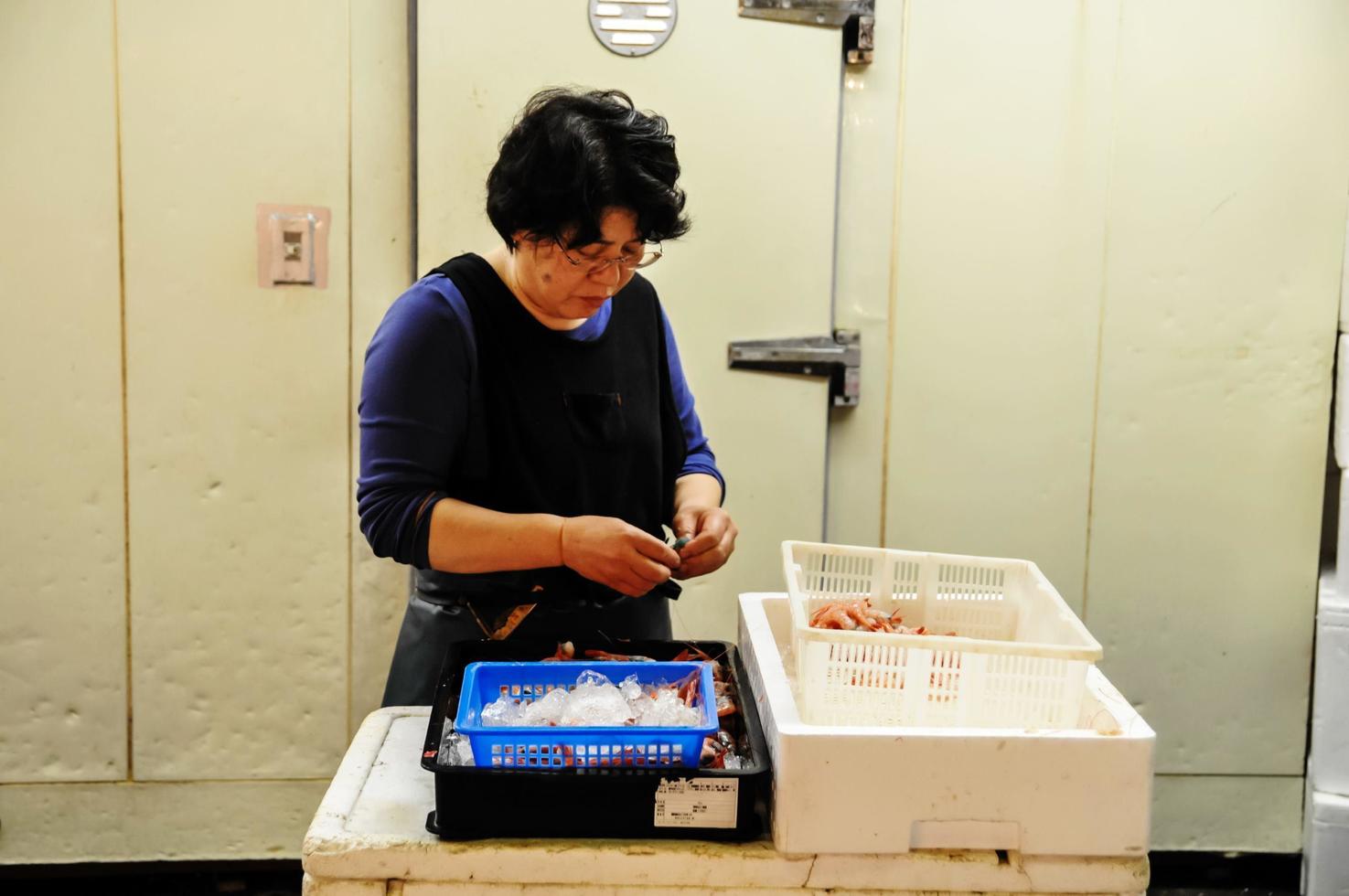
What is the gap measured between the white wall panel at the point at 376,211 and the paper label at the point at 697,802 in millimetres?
1442

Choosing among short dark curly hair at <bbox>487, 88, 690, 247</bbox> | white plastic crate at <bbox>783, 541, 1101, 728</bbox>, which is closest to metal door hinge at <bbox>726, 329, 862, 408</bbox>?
short dark curly hair at <bbox>487, 88, 690, 247</bbox>

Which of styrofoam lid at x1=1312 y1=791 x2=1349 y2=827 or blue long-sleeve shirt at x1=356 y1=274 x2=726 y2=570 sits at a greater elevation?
blue long-sleeve shirt at x1=356 y1=274 x2=726 y2=570

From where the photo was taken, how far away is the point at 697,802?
1283 mm

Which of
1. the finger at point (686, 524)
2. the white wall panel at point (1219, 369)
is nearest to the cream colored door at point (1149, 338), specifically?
the white wall panel at point (1219, 369)

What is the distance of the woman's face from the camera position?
5.15 feet

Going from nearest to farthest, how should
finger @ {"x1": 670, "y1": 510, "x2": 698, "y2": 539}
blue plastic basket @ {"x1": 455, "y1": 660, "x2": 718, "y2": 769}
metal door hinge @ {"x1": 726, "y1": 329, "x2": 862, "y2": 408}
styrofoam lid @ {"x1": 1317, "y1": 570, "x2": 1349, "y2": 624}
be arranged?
blue plastic basket @ {"x1": 455, "y1": 660, "x2": 718, "y2": 769}
finger @ {"x1": 670, "y1": 510, "x2": 698, "y2": 539}
metal door hinge @ {"x1": 726, "y1": 329, "x2": 862, "y2": 408}
styrofoam lid @ {"x1": 1317, "y1": 570, "x2": 1349, "y2": 624}

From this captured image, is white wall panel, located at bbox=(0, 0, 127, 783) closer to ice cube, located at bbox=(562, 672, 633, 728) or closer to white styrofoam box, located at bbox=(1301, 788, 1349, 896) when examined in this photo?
ice cube, located at bbox=(562, 672, 633, 728)

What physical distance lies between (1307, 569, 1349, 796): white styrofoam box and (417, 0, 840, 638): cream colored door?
124 centimetres

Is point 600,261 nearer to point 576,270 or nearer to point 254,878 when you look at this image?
point 576,270

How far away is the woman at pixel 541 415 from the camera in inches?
61.2

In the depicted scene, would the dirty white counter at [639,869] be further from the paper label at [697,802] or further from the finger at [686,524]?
the finger at [686,524]

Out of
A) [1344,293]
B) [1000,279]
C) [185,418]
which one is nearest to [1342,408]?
[1344,293]

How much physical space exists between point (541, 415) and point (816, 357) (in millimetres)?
1063

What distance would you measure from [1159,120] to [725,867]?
2102 mm
